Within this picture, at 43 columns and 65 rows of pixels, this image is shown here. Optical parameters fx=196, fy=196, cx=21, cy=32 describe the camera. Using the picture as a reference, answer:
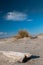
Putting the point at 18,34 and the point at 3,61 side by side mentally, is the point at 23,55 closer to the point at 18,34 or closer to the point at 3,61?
the point at 3,61

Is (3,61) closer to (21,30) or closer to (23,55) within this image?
(23,55)

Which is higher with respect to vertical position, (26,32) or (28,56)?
(26,32)

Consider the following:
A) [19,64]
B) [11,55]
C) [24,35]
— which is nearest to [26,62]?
[19,64]

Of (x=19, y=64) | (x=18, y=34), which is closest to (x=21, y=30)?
(x=18, y=34)

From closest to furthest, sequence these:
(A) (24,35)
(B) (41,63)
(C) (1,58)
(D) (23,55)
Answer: (B) (41,63) < (D) (23,55) < (C) (1,58) < (A) (24,35)

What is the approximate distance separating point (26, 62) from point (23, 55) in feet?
1.18

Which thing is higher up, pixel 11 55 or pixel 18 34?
pixel 18 34

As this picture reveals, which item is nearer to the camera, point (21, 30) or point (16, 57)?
point (16, 57)

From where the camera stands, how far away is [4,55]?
29.5 ft

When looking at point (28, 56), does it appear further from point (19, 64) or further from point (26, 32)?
point (26, 32)

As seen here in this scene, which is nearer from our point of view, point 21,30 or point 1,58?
point 1,58

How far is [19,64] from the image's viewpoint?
307 inches

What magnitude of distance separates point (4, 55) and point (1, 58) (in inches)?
11.5

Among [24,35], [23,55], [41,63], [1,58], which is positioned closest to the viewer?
[41,63]
